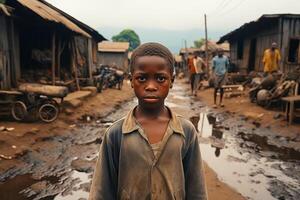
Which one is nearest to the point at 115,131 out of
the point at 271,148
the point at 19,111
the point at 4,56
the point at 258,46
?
the point at 271,148

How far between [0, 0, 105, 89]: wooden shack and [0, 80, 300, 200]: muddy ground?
260 cm

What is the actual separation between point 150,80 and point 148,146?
1.11 feet

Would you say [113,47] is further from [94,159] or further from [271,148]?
[94,159]

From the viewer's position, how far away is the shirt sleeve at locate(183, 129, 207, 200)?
1.66 meters

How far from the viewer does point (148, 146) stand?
152 cm

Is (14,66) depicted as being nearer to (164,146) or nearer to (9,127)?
(9,127)

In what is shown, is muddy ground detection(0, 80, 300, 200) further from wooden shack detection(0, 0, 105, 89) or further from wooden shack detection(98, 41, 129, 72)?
wooden shack detection(98, 41, 129, 72)

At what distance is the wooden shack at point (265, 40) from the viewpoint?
45.2ft

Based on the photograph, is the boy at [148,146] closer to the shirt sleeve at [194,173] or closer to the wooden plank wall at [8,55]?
the shirt sleeve at [194,173]

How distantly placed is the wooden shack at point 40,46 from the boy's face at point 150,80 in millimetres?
7798

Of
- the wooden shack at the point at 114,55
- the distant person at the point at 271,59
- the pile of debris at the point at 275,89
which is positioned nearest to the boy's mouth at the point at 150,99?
the pile of debris at the point at 275,89

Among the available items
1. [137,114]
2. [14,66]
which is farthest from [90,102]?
[137,114]

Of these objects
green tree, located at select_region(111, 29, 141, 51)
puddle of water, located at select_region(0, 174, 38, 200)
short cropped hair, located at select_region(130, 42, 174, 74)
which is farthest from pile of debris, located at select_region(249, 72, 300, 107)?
green tree, located at select_region(111, 29, 141, 51)

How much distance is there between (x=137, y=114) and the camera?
5.35 feet
